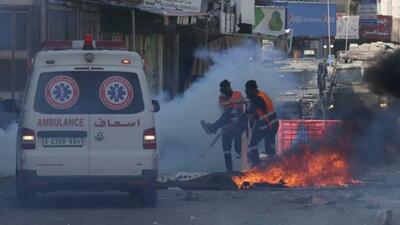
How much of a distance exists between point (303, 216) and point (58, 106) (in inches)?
132

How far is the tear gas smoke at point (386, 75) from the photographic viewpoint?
12.3 metres

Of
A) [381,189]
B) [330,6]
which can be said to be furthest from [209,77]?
[330,6]

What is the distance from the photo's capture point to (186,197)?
14.2 metres

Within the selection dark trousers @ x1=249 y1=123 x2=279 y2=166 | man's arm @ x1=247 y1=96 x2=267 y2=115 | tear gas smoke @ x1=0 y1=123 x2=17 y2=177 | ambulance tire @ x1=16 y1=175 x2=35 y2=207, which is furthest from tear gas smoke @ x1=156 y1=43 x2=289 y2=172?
ambulance tire @ x1=16 y1=175 x2=35 y2=207

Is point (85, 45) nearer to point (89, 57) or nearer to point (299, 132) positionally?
point (89, 57)

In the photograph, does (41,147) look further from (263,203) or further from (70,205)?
(263,203)

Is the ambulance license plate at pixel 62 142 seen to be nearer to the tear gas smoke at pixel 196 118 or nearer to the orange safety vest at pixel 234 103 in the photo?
the orange safety vest at pixel 234 103

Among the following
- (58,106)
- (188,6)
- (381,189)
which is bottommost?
(381,189)

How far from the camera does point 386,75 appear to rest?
12.7 m

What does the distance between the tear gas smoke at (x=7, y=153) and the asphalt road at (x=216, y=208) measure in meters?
1.21

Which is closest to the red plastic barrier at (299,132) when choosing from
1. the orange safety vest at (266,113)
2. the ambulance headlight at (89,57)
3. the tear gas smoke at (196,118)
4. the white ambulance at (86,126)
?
the orange safety vest at (266,113)

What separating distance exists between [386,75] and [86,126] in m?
3.82

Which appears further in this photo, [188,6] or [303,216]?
[188,6]

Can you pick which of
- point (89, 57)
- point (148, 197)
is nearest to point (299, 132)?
point (148, 197)
